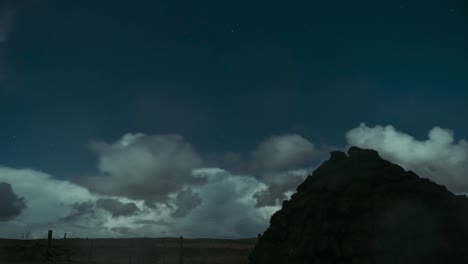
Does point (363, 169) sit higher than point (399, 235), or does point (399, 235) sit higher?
point (363, 169)

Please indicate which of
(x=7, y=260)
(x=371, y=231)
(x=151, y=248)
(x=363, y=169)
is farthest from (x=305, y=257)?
(x=7, y=260)

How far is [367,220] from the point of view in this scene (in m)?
14.6

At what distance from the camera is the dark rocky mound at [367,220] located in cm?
1364

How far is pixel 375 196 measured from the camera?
15352 mm

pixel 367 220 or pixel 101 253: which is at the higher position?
pixel 101 253

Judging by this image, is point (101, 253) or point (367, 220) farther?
point (101, 253)

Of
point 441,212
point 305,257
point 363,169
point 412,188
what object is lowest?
point 305,257

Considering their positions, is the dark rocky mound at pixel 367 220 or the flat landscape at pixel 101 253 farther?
the flat landscape at pixel 101 253

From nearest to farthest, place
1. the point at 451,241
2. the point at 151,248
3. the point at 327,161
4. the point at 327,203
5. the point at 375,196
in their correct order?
1. the point at 451,241
2. the point at 375,196
3. the point at 327,203
4. the point at 327,161
5. the point at 151,248

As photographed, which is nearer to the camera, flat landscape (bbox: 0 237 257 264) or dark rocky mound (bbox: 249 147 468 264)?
dark rocky mound (bbox: 249 147 468 264)

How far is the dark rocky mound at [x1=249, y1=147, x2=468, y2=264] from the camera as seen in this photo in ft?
44.8

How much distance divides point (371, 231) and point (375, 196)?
5.13 ft

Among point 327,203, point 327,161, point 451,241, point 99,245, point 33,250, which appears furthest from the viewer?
point 99,245

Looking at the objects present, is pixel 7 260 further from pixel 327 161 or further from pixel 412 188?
pixel 412 188
